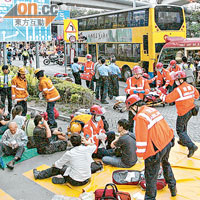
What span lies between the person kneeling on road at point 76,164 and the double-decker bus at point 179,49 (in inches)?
412

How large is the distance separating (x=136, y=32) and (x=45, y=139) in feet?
38.6

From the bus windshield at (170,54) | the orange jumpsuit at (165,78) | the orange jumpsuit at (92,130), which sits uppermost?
the bus windshield at (170,54)

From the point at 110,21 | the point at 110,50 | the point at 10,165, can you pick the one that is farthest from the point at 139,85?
the point at 110,21

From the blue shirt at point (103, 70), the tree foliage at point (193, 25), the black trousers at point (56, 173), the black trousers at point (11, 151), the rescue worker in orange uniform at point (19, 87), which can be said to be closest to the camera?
the black trousers at point (56, 173)

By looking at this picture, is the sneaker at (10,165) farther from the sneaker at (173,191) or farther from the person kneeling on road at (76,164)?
the sneaker at (173,191)

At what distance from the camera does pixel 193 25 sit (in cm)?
2619

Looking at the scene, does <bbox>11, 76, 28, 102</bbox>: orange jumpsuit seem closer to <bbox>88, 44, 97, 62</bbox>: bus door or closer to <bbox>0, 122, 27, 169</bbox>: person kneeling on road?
<bbox>0, 122, 27, 169</bbox>: person kneeling on road

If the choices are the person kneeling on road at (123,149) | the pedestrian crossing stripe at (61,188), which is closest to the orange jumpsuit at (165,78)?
the person kneeling on road at (123,149)

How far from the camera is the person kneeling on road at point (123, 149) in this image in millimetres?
5824

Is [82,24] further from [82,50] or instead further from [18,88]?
[18,88]

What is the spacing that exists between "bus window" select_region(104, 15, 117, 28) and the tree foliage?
9.48 metres

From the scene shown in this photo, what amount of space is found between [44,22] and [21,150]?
8.26 meters

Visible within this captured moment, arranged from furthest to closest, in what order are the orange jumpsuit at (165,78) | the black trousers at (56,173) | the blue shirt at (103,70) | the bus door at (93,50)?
the bus door at (93,50) → the blue shirt at (103,70) → the orange jumpsuit at (165,78) → the black trousers at (56,173)

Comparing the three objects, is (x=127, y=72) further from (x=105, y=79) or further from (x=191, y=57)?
(x=105, y=79)
